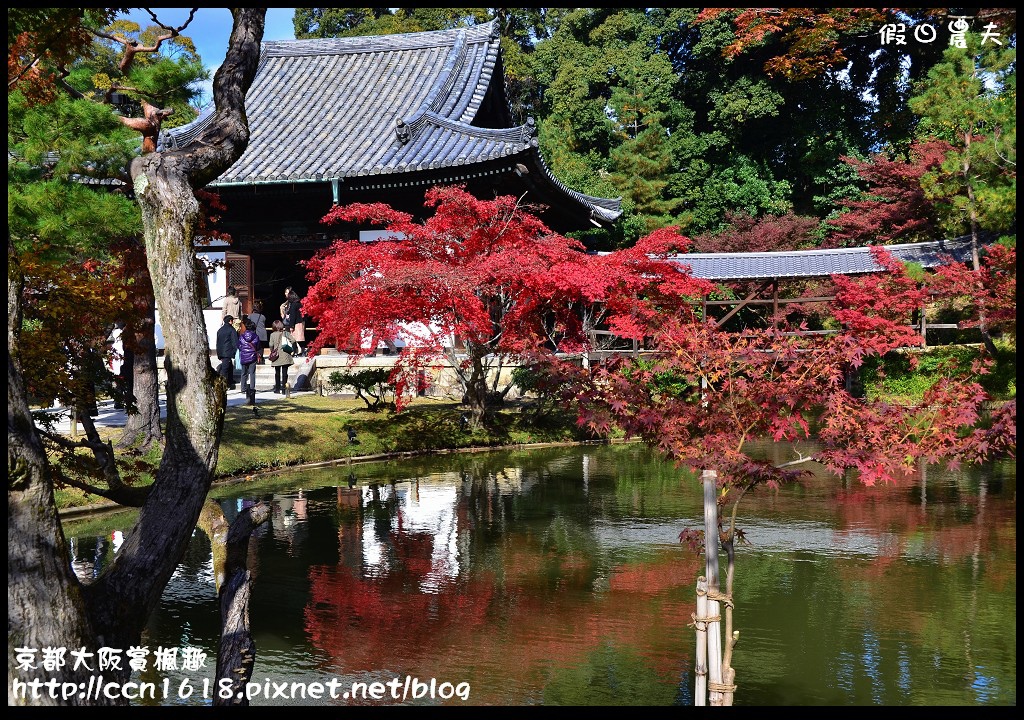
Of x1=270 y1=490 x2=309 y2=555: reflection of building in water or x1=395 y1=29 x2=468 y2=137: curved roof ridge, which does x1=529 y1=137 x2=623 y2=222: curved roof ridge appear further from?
x1=270 y1=490 x2=309 y2=555: reflection of building in water

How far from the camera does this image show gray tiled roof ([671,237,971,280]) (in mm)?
21922

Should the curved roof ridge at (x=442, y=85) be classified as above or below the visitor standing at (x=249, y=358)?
above

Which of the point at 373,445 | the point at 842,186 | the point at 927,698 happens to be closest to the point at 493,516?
the point at 373,445

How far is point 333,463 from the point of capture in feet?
50.1

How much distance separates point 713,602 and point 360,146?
17302 mm

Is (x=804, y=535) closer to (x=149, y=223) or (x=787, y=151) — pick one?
(x=149, y=223)

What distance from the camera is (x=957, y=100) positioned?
17625mm

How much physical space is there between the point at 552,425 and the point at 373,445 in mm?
3679

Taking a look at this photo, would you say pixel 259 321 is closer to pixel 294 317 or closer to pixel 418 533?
pixel 294 317

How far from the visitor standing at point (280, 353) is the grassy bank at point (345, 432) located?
0.71 meters

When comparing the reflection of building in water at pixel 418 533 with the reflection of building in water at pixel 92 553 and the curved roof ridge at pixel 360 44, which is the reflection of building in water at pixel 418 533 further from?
the curved roof ridge at pixel 360 44

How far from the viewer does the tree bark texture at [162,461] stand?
4.67 metres

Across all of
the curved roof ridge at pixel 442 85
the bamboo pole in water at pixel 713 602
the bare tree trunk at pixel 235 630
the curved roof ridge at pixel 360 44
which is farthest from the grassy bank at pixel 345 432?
the curved roof ridge at pixel 360 44

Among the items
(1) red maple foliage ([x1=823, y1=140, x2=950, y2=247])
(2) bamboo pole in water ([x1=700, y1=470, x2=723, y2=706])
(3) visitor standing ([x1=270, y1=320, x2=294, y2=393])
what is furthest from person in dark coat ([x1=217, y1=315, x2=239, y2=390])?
(1) red maple foliage ([x1=823, y1=140, x2=950, y2=247])
